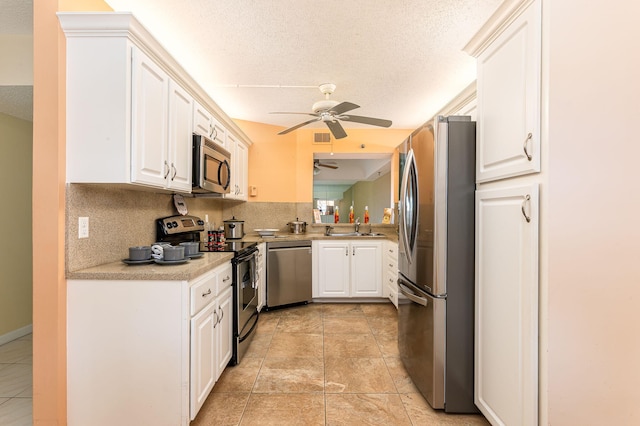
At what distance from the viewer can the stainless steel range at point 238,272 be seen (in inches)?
85.9

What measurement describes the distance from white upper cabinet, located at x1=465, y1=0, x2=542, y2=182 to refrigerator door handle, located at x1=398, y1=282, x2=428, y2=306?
2.69ft

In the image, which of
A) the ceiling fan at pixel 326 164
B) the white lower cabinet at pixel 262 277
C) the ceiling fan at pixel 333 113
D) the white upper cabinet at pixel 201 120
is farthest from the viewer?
the ceiling fan at pixel 326 164

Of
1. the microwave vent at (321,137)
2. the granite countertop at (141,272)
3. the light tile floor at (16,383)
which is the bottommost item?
the light tile floor at (16,383)

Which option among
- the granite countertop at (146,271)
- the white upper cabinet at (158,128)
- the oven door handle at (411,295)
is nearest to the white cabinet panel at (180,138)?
the white upper cabinet at (158,128)

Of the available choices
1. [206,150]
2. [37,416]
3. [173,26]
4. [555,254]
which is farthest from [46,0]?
[555,254]

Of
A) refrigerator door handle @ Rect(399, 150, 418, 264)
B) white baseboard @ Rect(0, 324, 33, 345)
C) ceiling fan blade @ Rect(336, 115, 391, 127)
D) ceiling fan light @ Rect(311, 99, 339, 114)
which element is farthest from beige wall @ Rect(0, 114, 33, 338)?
refrigerator door handle @ Rect(399, 150, 418, 264)

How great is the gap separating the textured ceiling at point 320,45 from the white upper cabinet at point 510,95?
590 millimetres

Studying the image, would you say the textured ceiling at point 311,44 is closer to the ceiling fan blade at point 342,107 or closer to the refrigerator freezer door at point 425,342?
the ceiling fan blade at point 342,107

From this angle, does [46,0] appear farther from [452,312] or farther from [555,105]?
[452,312]

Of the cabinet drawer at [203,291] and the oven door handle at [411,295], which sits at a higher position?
the cabinet drawer at [203,291]

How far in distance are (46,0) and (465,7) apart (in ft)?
7.83

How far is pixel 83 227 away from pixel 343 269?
288 cm

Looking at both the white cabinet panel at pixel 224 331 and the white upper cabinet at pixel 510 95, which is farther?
the white cabinet panel at pixel 224 331

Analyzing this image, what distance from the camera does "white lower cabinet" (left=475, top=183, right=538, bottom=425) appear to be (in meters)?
1.18
